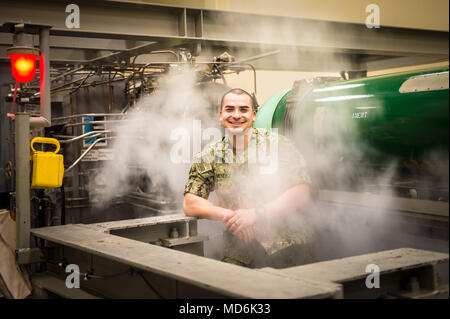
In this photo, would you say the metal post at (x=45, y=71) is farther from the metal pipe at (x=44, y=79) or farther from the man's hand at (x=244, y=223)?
the man's hand at (x=244, y=223)

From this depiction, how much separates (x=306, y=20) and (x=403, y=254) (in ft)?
8.18

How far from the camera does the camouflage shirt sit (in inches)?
105

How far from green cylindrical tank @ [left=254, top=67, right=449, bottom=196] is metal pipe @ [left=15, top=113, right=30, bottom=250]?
1.85m

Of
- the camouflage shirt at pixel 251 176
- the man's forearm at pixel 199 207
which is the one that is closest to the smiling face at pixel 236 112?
the camouflage shirt at pixel 251 176

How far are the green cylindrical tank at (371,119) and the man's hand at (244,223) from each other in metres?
0.82

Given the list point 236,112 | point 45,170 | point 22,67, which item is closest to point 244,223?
point 236,112

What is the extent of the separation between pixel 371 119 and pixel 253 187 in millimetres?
831

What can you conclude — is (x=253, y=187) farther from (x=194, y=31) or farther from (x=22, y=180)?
(x=194, y=31)

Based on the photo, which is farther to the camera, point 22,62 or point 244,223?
point 22,62

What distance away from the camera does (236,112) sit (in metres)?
2.70

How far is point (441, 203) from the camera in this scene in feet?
6.61

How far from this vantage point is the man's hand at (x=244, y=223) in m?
2.49

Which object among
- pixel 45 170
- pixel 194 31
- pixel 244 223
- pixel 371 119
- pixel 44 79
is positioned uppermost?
pixel 194 31
